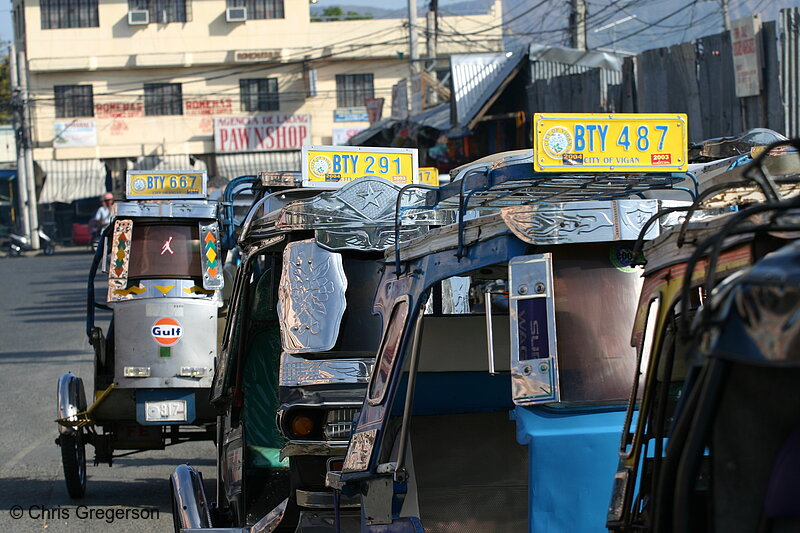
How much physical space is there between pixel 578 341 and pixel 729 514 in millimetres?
1200

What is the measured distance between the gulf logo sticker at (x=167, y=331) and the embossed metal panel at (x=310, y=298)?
3175 millimetres

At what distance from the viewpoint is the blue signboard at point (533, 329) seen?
10.2ft

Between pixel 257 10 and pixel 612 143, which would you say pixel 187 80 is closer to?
pixel 257 10

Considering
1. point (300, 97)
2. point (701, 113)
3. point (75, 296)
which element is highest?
point (300, 97)

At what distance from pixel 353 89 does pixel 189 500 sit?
41.3 metres

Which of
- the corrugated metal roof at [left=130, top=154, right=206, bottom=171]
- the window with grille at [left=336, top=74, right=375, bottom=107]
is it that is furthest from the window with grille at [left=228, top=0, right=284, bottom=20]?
the corrugated metal roof at [left=130, top=154, right=206, bottom=171]

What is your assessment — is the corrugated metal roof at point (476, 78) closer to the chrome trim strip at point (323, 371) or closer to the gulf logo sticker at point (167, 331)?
the gulf logo sticker at point (167, 331)

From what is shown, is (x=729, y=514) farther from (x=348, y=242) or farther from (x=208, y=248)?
(x=208, y=248)

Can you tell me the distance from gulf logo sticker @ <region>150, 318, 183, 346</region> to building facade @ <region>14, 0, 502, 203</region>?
3673 cm

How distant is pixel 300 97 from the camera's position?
4572 centimetres

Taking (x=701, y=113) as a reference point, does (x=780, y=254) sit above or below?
below

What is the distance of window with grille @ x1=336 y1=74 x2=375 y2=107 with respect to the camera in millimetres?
45875

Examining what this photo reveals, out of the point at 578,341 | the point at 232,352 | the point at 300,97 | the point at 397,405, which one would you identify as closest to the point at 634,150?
the point at 578,341

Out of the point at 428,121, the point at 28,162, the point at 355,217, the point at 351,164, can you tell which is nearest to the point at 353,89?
the point at 28,162
